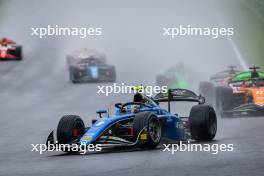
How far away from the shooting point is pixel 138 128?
706 inches

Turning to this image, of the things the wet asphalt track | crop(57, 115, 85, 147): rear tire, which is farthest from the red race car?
crop(57, 115, 85, 147): rear tire

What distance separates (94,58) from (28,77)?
392 cm

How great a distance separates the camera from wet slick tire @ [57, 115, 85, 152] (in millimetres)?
18359

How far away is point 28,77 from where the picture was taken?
1610 inches

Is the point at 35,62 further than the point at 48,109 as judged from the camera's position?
Yes

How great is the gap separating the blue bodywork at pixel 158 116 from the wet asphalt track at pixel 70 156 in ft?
1.84

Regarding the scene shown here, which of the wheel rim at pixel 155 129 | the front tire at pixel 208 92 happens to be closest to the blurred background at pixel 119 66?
the wheel rim at pixel 155 129

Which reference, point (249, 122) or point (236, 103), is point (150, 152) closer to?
point (249, 122)

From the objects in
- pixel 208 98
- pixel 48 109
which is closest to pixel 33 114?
pixel 48 109
